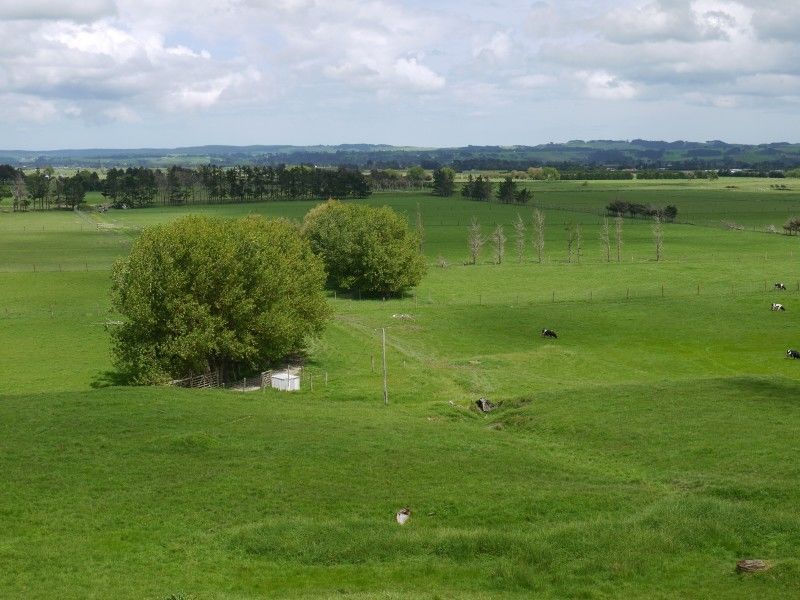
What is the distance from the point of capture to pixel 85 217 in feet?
655

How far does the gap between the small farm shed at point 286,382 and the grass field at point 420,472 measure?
1967 millimetres

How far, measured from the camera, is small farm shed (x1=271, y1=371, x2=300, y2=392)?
56.9m

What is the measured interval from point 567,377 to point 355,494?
99.3ft

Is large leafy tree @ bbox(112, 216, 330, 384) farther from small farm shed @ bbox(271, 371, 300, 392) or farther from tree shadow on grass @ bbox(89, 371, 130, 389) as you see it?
small farm shed @ bbox(271, 371, 300, 392)

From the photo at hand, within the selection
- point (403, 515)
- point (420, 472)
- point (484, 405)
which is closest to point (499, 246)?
point (484, 405)

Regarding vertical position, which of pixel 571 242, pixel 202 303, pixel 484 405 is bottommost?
pixel 484 405

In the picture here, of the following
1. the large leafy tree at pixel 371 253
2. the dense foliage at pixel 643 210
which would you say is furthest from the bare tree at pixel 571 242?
the large leafy tree at pixel 371 253

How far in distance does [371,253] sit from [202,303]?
1663 inches

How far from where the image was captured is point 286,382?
57000 mm

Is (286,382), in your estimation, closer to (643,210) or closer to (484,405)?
(484,405)

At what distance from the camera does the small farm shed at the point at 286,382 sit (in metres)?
56.9

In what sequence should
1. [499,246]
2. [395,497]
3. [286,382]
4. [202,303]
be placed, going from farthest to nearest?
[499,246], [202,303], [286,382], [395,497]

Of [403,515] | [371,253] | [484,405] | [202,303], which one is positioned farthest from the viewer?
[371,253]

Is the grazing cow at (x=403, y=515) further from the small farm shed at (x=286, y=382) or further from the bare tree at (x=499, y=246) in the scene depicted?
the bare tree at (x=499, y=246)
